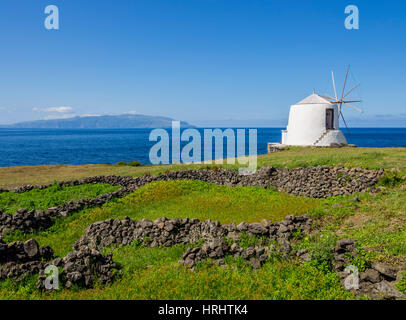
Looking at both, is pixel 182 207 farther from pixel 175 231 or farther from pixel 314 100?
pixel 314 100

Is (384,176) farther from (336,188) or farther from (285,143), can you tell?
(285,143)

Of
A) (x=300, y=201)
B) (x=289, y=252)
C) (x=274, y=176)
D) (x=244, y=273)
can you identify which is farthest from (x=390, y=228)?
(x=274, y=176)

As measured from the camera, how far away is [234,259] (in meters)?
9.62

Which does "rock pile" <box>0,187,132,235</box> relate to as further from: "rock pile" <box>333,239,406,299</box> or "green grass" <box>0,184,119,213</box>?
"rock pile" <box>333,239,406,299</box>

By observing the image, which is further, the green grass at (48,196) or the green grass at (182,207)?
the green grass at (48,196)

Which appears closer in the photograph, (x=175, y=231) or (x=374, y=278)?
(x=374, y=278)

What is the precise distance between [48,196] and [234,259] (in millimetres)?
15303

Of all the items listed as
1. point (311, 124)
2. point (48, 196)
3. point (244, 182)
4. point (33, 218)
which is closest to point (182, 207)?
point (33, 218)

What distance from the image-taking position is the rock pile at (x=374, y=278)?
7.04 meters

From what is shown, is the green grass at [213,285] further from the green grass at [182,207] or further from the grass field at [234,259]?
the green grass at [182,207]

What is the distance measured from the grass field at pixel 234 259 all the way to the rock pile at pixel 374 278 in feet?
0.97

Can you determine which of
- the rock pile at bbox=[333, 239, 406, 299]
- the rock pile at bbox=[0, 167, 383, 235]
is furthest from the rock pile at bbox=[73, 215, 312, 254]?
the rock pile at bbox=[0, 167, 383, 235]

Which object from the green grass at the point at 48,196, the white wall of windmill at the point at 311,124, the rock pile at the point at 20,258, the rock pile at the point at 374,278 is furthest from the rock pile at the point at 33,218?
the white wall of windmill at the point at 311,124
